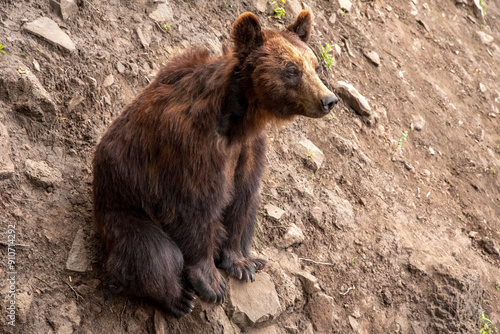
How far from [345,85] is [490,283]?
312 cm

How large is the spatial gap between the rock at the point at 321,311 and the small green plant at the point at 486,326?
1.95 metres

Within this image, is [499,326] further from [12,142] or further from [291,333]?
[12,142]

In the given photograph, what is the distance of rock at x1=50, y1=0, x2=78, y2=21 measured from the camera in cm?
520

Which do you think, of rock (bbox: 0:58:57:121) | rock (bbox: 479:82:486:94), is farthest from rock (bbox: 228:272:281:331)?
rock (bbox: 479:82:486:94)

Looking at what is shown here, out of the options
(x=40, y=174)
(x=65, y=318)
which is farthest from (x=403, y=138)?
(x=65, y=318)

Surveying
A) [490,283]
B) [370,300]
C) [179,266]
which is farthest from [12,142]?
[490,283]

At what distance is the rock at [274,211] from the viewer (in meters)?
5.26

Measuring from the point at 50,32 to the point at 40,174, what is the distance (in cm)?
154

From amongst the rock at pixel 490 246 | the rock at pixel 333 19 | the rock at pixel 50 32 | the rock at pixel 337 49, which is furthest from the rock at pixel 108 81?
the rock at pixel 490 246

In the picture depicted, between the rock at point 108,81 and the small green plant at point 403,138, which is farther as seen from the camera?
the small green plant at point 403,138

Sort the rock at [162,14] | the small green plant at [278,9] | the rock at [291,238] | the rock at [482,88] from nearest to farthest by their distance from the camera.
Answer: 1. the rock at [291,238]
2. the rock at [162,14]
3. the small green plant at [278,9]
4. the rock at [482,88]

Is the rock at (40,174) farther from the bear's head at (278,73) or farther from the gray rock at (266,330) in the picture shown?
the gray rock at (266,330)

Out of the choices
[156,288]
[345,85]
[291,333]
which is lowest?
[291,333]

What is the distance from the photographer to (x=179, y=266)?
393 centimetres
